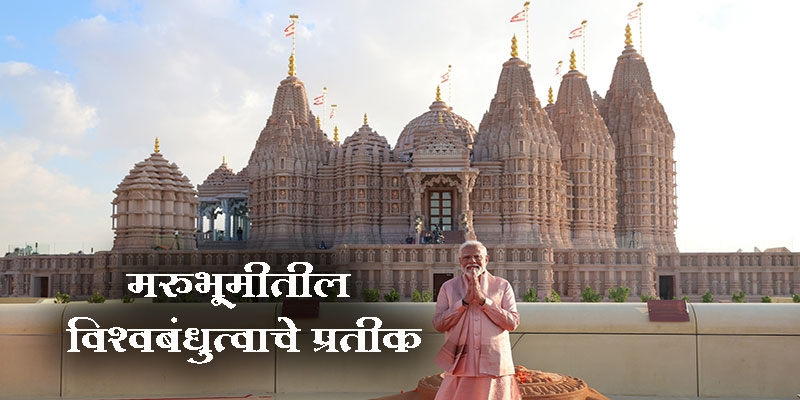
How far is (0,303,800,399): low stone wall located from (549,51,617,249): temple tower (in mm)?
44162

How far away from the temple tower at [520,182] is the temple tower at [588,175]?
2.25 metres

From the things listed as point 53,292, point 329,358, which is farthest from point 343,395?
point 53,292

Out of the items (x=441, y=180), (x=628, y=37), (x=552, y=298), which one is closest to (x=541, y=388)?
(x=552, y=298)

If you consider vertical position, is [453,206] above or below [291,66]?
below

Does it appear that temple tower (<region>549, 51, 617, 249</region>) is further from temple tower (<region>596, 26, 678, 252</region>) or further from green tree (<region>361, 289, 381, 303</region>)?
green tree (<region>361, 289, 381, 303</region>)

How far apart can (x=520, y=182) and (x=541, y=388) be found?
43.5m

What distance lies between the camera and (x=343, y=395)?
12797 mm

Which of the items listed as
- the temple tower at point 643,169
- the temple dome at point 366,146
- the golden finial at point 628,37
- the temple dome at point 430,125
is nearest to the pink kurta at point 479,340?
the temple dome at point 366,146

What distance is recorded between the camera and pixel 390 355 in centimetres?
1291

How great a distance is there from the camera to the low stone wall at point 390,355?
12.6 metres

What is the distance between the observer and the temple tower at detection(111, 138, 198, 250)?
47156mm

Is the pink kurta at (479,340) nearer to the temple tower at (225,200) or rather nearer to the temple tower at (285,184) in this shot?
the temple tower at (285,184)

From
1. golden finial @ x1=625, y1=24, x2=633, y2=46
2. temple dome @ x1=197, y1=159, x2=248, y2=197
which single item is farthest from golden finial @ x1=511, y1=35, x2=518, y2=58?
temple dome @ x1=197, y1=159, x2=248, y2=197

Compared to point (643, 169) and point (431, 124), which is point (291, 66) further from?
point (643, 169)
